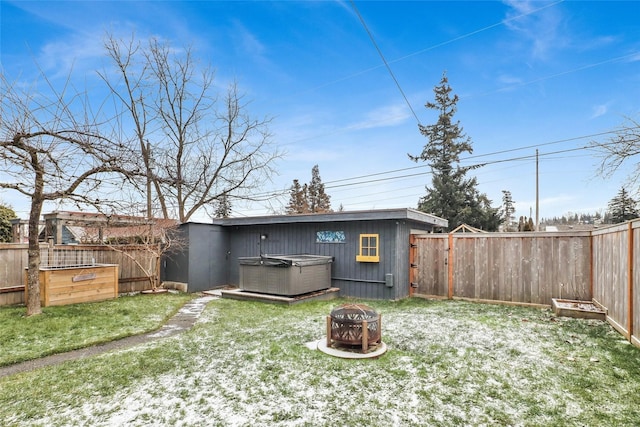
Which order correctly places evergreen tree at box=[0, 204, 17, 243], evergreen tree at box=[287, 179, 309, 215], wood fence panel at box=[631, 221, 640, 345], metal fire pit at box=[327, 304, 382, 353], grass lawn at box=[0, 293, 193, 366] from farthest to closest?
evergreen tree at box=[287, 179, 309, 215] < evergreen tree at box=[0, 204, 17, 243] < grass lawn at box=[0, 293, 193, 366] < metal fire pit at box=[327, 304, 382, 353] < wood fence panel at box=[631, 221, 640, 345]

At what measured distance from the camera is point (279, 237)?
382 inches

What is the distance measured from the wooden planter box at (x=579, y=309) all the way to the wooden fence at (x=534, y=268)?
0.46ft

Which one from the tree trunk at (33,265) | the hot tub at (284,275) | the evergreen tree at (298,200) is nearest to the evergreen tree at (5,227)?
the tree trunk at (33,265)

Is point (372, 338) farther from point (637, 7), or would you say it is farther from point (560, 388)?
point (637, 7)

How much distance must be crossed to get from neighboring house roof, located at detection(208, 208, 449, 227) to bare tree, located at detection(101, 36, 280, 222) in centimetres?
495

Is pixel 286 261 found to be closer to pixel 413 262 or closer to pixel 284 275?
pixel 284 275

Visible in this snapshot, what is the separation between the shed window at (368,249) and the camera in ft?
26.6

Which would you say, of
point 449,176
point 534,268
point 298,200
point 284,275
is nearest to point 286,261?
point 284,275

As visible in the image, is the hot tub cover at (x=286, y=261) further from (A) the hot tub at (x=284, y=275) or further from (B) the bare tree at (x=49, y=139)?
(B) the bare tree at (x=49, y=139)

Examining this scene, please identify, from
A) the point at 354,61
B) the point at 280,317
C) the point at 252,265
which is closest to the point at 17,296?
the point at 252,265

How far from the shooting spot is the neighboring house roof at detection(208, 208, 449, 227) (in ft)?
25.3

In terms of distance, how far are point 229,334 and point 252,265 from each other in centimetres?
311

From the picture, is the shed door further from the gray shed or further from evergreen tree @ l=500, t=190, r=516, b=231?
evergreen tree @ l=500, t=190, r=516, b=231

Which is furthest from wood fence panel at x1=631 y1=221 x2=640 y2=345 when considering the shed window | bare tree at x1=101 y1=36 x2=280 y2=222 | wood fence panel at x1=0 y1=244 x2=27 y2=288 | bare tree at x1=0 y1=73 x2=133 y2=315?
bare tree at x1=101 y1=36 x2=280 y2=222
